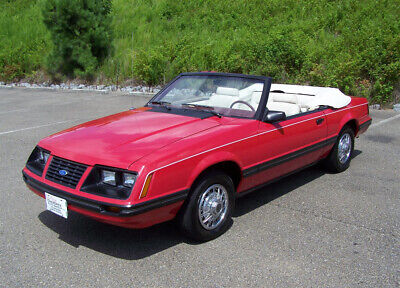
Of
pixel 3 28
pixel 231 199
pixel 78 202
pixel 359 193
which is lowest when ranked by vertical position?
pixel 359 193

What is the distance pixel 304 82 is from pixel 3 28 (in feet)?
→ 51.1

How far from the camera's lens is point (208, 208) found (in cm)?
367

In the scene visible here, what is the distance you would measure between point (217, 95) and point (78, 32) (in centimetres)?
1348

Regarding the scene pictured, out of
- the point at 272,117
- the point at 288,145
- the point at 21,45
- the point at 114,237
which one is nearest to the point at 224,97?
the point at 272,117

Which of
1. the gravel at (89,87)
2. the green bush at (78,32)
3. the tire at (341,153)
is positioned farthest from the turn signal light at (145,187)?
the green bush at (78,32)

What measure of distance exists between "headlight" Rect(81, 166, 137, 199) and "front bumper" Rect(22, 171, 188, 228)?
0.31ft

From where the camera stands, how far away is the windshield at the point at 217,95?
4.38 meters

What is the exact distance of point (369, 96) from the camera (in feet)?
35.8

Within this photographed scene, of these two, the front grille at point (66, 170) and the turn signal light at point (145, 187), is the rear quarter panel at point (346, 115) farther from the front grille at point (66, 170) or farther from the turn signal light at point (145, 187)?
the front grille at point (66, 170)

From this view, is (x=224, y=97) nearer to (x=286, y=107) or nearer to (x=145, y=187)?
(x=286, y=107)

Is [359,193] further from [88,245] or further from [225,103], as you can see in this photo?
[88,245]

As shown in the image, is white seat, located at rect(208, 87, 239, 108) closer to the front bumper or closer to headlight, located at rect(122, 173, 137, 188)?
the front bumper

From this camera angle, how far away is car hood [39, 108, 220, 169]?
3332 mm

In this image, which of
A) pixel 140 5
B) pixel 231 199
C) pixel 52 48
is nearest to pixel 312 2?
pixel 140 5
